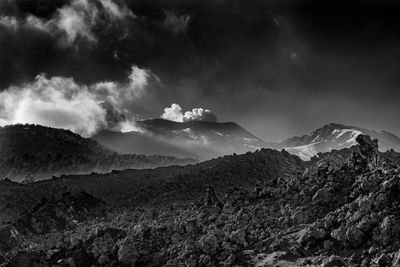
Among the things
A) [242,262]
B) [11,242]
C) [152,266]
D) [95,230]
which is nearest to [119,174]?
[11,242]

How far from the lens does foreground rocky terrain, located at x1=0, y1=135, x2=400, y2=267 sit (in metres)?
50.5

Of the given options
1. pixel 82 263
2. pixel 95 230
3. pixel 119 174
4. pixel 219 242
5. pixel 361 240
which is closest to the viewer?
pixel 361 240

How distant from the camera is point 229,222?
63594 millimetres

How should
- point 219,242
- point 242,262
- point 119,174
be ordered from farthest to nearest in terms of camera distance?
point 119,174 < point 219,242 < point 242,262

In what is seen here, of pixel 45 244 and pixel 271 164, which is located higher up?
pixel 271 164

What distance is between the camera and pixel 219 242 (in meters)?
58.0

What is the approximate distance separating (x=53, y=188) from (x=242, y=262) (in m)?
63.6

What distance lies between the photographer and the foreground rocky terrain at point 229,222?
50522 mm

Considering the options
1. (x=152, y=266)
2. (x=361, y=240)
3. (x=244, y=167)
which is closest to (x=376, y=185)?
(x=361, y=240)

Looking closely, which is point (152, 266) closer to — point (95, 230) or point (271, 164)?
point (95, 230)

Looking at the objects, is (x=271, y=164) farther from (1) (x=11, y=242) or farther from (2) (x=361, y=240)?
(2) (x=361, y=240)

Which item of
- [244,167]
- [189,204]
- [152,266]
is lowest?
[152,266]

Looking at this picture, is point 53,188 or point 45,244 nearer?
point 45,244

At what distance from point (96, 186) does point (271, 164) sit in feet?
115
